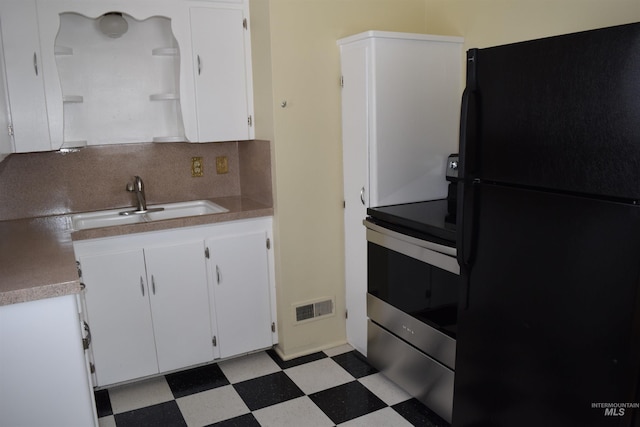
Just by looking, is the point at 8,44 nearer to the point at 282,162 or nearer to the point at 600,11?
the point at 282,162

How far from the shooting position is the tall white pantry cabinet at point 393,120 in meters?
2.52

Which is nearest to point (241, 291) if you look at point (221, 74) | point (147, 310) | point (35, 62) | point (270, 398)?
point (147, 310)

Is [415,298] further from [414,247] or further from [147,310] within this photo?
[147,310]

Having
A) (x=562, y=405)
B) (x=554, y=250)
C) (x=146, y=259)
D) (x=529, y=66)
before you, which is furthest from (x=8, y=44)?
(x=562, y=405)

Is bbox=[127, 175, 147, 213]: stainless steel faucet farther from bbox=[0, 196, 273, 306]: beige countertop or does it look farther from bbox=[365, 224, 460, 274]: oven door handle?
bbox=[365, 224, 460, 274]: oven door handle

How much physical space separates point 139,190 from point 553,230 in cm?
227

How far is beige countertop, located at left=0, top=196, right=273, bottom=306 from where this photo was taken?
1574mm

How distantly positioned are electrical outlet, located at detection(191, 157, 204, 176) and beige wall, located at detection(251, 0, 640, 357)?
54cm

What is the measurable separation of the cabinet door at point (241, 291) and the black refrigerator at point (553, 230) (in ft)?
4.26

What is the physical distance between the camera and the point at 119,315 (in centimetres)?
254

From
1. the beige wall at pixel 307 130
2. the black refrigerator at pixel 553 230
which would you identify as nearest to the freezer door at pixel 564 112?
the black refrigerator at pixel 553 230

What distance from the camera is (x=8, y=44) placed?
237cm

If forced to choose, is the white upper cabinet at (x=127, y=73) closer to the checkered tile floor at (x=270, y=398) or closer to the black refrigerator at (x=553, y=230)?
the checkered tile floor at (x=270, y=398)

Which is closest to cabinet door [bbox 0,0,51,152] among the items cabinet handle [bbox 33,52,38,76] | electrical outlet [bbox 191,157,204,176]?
cabinet handle [bbox 33,52,38,76]
